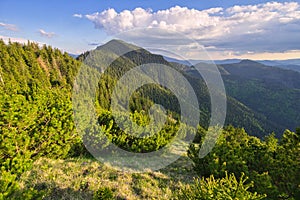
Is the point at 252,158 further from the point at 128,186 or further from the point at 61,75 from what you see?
the point at 61,75

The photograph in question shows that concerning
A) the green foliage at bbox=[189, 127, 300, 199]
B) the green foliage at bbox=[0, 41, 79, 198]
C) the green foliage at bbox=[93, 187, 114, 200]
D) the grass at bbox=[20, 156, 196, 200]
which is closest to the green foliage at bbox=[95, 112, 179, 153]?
the green foliage at bbox=[0, 41, 79, 198]

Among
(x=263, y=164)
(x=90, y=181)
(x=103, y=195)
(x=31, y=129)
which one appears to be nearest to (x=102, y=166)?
(x=90, y=181)

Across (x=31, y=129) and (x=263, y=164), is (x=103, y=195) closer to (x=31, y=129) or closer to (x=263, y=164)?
(x=31, y=129)

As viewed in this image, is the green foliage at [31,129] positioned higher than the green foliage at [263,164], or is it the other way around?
the green foliage at [31,129]

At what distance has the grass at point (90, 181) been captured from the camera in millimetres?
10422

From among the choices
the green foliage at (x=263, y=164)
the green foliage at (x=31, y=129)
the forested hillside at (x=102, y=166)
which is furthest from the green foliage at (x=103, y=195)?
the green foliage at (x=263, y=164)

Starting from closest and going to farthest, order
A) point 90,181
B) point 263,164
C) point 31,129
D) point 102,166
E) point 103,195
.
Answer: point 103,195, point 90,181, point 263,164, point 31,129, point 102,166

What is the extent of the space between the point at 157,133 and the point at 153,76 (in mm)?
169292

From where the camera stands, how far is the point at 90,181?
11477 mm

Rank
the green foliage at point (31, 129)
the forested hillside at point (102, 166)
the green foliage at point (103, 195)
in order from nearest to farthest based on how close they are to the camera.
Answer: the green foliage at point (103, 195), the forested hillside at point (102, 166), the green foliage at point (31, 129)

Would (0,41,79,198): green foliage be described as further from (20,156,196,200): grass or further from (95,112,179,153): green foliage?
(95,112,179,153): green foliage

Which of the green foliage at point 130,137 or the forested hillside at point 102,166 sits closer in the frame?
the forested hillside at point 102,166

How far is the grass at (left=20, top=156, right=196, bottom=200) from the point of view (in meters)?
10.4

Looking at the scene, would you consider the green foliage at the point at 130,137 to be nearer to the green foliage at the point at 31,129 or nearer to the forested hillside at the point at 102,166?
the forested hillside at the point at 102,166
